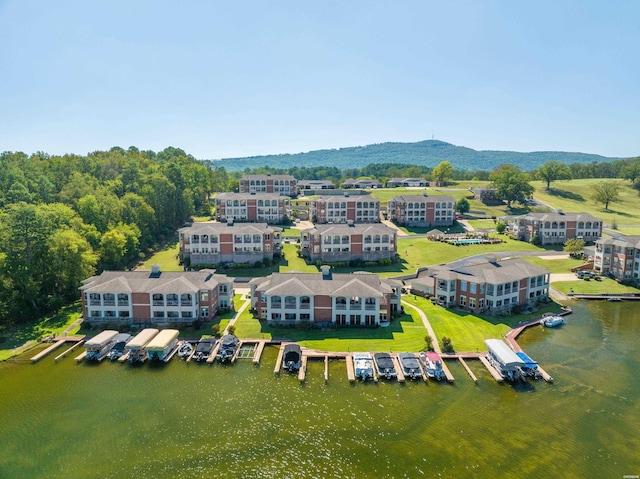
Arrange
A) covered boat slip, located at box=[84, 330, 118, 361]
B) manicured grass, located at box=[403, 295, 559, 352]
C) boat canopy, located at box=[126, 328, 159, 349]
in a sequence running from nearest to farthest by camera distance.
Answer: boat canopy, located at box=[126, 328, 159, 349] → covered boat slip, located at box=[84, 330, 118, 361] → manicured grass, located at box=[403, 295, 559, 352]

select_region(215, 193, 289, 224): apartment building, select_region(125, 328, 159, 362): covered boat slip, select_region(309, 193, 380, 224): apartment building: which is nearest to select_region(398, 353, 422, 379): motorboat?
select_region(125, 328, 159, 362): covered boat slip

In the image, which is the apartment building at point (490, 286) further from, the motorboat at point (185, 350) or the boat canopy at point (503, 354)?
the motorboat at point (185, 350)

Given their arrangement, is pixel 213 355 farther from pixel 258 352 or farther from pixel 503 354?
pixel 503 354

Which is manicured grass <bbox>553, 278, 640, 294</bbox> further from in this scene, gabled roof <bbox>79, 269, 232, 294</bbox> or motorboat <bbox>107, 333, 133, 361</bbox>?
motorboat <bbox>107, 333, 133, 361</bbox>

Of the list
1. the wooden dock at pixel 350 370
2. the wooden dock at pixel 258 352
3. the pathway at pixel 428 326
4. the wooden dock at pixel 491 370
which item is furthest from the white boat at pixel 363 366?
the wooden dock at pixel 491 370

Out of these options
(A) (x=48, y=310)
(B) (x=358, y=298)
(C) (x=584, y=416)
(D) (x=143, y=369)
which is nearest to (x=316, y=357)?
(B) (x=358, y=298)

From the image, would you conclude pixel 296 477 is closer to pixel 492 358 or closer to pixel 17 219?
pixel 492 358
